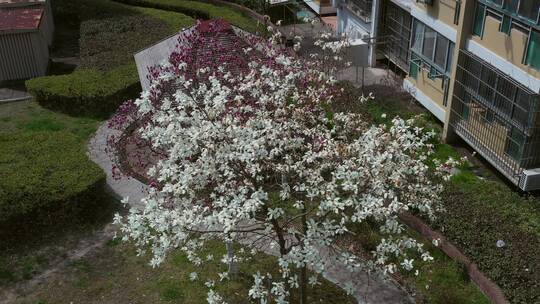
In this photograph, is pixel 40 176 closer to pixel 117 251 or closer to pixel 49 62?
pixel 117 251

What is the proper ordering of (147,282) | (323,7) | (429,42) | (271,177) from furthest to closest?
(323,7) < (429,42) < (147,282) < (271,177)

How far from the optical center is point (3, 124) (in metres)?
19.9

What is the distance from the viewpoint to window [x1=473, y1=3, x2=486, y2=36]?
52.1ft

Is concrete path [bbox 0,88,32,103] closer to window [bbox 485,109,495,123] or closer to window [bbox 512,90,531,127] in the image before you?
window [bbox 485,109,495,123]

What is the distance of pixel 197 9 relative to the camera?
2917 cm

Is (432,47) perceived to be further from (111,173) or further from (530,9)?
(111,173)

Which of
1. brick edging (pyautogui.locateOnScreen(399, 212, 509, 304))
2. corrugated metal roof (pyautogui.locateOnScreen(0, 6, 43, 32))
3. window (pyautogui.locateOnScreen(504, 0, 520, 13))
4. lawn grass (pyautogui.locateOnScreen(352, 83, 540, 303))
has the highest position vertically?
window (pyautogui.locateOnScreen(504, 0, 520, 13))

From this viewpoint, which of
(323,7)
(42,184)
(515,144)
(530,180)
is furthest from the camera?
(323,7)

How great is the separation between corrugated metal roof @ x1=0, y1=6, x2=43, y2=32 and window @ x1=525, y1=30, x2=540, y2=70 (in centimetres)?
1620

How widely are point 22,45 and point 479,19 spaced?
1550 cm

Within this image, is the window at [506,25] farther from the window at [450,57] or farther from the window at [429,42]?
the window at [429,42]

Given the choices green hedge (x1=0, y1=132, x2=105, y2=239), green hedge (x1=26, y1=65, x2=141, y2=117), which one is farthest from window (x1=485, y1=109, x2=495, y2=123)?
green hedge (x1=26, y1=65, x2=141, y2=117)

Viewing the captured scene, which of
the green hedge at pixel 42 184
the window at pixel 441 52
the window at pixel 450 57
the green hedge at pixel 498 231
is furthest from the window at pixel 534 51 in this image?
the green hedge at pixel 42 184

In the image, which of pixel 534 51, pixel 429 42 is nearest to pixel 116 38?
pixel 429 42
